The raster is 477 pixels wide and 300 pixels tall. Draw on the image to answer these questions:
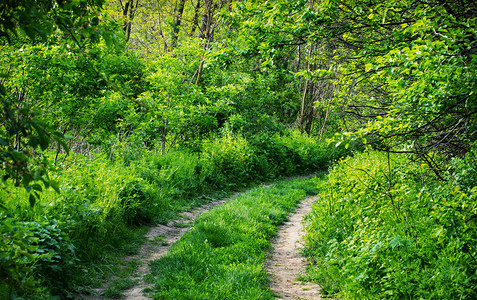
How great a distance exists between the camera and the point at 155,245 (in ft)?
20.6

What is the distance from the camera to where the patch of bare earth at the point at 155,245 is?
448 cm

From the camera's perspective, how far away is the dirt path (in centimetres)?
493

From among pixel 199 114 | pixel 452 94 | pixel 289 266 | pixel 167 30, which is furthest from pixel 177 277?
pixel 167 30

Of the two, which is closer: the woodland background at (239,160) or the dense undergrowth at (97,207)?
the woodland background at (239,160)

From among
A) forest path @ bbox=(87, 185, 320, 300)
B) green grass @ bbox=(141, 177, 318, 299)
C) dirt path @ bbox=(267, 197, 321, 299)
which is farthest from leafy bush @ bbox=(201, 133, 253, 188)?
dirt path @ bbox=(267, 197, 321, 299)

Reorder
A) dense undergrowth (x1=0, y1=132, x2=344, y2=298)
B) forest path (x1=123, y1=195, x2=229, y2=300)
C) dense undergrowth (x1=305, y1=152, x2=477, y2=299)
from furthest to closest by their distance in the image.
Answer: forest path (x1=123, y1=195, x2=229, y2=300)
dense undergrowth (x1=305, y1=152, x2=477, y2=299)
dense undergrowth (x1=0, y1=132, x2=344, y2=298)

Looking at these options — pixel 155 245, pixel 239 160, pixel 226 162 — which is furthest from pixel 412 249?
pixel 239 160

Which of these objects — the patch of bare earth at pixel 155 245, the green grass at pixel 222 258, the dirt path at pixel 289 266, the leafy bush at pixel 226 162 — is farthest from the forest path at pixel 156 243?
the leafy bush at pixel 226 162

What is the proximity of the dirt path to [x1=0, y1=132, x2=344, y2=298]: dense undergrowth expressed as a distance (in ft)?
6.78

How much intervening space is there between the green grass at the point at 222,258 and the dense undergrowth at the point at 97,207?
0.95 m

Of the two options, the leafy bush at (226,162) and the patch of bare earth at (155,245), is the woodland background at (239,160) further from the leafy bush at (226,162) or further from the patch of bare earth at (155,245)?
the patch of bare earth at (155,245)

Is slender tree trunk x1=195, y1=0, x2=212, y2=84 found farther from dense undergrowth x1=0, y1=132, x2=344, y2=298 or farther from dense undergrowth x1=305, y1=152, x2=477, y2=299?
dense undergrowth x1=305, y1=152, x2=477, y2=299

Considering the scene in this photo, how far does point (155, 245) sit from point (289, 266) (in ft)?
8.12

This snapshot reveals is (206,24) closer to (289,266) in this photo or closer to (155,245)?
(155,245)
